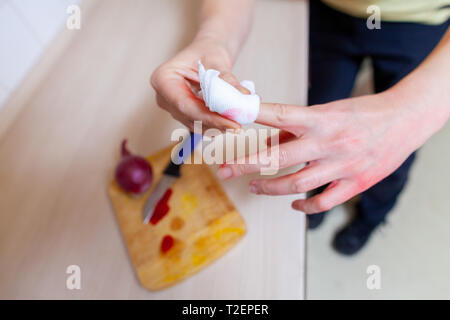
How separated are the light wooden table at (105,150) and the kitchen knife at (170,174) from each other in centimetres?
6

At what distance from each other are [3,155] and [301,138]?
1.79 ft

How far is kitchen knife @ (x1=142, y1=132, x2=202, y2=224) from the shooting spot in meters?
0.47

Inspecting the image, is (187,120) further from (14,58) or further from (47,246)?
(14,58)

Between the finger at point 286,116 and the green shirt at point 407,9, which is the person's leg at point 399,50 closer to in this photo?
the green shirt at point 407,9

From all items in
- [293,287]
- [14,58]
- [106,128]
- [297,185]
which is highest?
[14,58]

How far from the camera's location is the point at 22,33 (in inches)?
22.6

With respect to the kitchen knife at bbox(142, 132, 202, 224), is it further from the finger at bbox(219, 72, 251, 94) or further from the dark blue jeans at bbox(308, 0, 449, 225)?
the dark blue jeans at bbox(308, 0, 449, 225)

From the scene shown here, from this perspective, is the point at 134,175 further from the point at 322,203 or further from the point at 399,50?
the point at 399,50

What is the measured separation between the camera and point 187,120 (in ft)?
1.26

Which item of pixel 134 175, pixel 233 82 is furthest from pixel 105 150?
pixel 233 82

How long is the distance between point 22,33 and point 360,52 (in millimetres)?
661

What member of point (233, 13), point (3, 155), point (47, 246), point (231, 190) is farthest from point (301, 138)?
point (3, 155)

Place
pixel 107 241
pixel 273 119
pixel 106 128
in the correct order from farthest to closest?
pixel 106 128 → pixel 107 241 → pixel 273 119

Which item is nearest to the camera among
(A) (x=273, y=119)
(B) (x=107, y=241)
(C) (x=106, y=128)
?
(A) (x=273, y=119)
